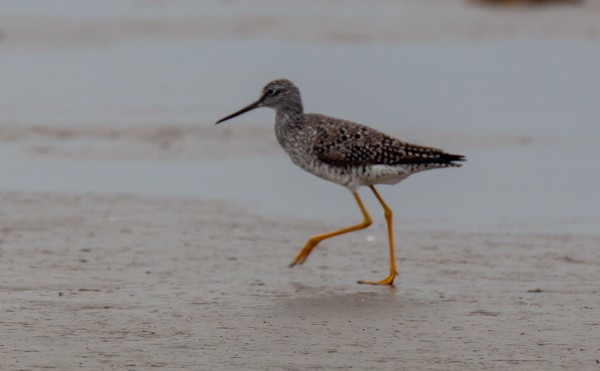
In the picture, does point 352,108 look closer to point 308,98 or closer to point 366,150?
point 308,98

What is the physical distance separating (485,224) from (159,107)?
7.65 metres

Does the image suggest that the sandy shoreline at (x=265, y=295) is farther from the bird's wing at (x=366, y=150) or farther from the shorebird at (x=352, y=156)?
the bird's wing at (x=366, y=150)

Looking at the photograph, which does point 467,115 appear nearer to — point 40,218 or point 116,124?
point 116,124

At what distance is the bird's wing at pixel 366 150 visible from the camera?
10.6 m

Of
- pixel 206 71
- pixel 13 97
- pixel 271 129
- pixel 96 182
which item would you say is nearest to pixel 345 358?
pixel 96 182

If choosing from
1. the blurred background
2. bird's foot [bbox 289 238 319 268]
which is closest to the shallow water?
the blurred background

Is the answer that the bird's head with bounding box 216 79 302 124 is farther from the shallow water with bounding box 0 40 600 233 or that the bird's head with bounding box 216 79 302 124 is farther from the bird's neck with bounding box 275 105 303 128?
the shallow water with bounding box 0 40 600 233

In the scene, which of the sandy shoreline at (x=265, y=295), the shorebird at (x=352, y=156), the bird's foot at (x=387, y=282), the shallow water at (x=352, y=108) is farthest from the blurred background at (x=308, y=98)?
the bird's foot at (x=387, y=282)

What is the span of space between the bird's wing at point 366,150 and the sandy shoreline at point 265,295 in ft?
2.59

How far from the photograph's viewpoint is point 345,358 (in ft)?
25.5

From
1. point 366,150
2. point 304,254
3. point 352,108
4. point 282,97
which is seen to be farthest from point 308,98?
point 304,254

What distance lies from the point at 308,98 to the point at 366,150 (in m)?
8.44

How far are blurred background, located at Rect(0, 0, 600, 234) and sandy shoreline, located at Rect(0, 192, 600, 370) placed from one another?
3.51 feet

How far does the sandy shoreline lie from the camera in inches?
310
